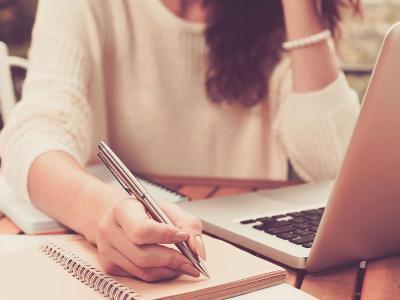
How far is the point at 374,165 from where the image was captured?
0.58 m

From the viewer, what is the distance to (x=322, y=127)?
120 cm

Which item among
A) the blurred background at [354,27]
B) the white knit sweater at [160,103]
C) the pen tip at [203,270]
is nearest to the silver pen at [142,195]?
the pen tip at [203,270]

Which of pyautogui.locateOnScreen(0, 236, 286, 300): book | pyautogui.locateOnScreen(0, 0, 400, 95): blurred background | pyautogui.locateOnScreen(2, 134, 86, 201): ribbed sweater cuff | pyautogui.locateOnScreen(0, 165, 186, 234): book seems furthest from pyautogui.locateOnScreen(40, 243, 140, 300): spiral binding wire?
pyautogui.locateOnScreen(0, 0, 400, 95): blurred background

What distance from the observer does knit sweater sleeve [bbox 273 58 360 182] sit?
120cm

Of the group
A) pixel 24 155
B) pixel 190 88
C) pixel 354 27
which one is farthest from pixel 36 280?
pixel 354 27

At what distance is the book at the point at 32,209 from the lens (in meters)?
0.81

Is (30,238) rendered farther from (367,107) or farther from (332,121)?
(332,121)

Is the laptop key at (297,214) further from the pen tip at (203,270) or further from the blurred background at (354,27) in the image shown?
the blurred background at (354,27)

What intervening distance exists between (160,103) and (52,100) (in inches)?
14.4

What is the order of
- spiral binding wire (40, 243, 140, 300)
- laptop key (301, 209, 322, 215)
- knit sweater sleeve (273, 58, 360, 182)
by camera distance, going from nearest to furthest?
spiral binding wire (40, 243, 140, 300) < laptop key (301, 209, 322, 215) < knit sweater sleeve (273, 58, 360, 182)

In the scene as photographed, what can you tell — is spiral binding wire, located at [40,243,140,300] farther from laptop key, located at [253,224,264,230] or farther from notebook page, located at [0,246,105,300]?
laptop key, located at [253,224,264,230]

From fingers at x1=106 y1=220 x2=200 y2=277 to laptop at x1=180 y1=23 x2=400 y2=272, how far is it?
0.13 meters


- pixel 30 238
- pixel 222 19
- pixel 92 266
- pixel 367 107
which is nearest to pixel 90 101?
pixel 222 19

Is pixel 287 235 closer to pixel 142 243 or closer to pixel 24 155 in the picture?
pixel 142 243
